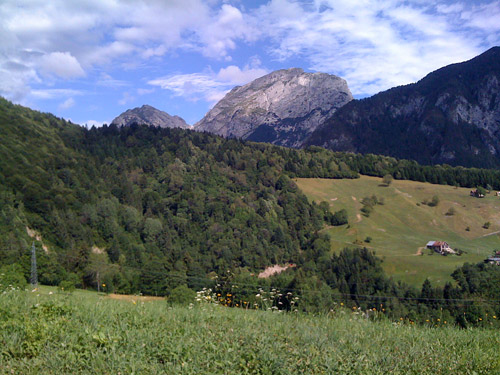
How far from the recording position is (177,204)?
130m

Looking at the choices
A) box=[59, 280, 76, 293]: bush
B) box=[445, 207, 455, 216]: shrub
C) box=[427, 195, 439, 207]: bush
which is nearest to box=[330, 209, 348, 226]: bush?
box=[427, 195, 439, 207]: bush

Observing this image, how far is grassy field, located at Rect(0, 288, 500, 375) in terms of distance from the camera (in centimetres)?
446

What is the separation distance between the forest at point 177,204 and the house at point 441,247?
17.2 m

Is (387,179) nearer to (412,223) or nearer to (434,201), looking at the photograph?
(434,201)

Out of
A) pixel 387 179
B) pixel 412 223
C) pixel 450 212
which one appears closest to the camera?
pixel 412 223

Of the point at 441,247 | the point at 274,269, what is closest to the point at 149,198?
the point at 274,269

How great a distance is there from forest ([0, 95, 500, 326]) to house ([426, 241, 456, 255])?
679 inches

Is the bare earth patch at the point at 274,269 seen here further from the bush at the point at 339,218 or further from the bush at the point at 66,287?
the bush at the point at 66,287

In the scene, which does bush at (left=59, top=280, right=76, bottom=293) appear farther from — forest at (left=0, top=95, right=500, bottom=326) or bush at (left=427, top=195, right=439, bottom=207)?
bush at (left=427, top=195, right=439, bottom=207)

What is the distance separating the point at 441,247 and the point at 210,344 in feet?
308

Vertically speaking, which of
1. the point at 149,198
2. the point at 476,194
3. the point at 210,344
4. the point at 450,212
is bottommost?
the point at 450,212

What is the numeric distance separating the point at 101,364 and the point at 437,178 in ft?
519

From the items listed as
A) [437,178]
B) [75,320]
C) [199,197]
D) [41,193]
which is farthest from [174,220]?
[75,320]

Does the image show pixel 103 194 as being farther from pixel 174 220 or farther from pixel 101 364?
pixel 101 364
